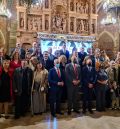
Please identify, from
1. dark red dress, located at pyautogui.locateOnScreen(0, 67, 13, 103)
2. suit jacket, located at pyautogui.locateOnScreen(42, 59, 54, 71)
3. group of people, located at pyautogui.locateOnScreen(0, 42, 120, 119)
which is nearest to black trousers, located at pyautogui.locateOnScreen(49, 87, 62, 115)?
group of people, located at pyautogui.locateOnScreen(0, 42, 120, 119)

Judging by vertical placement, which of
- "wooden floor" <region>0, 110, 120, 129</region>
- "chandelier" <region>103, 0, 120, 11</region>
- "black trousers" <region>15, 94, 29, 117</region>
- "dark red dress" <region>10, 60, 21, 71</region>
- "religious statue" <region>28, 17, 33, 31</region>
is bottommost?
"wooden floor" <region>0, 110, 120, 129</region>

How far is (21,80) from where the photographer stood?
20.9ft

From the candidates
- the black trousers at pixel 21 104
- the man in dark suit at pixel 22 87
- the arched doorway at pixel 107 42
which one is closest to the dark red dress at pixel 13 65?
the man in dark suit at pixel 22 87

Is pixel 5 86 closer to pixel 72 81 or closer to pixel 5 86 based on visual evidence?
pixel 5 86

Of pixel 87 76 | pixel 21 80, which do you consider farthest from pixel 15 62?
pixel 87 76

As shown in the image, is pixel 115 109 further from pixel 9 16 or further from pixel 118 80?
pixel 9 16

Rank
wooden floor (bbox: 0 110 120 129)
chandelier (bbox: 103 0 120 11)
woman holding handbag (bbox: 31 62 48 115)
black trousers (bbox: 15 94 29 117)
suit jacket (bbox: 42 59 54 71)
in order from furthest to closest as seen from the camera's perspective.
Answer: chandelier (bbox: 103 0 120 11) < suit jacket (bbox: 42 59 54 71) < woman holding handbag (bbox: 31 62 48 115) < black trousers (bbox: 15 94 29 117) < wooden floor (bbox: 0 110 120 129)

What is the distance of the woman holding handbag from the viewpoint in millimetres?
6555

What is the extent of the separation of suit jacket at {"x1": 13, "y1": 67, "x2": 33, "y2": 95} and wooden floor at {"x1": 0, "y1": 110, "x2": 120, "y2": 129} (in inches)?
26.2

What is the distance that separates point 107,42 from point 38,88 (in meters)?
8.52

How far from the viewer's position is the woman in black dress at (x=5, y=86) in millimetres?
6250

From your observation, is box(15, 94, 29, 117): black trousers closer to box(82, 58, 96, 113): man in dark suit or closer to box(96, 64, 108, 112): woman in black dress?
box(82, 58, 96, 113): man in dark suit

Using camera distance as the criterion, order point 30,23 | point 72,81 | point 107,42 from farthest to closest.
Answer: point 107,42, point 30,23, point 72,81

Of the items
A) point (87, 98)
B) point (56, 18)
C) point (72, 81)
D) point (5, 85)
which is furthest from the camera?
point (56, 18)
